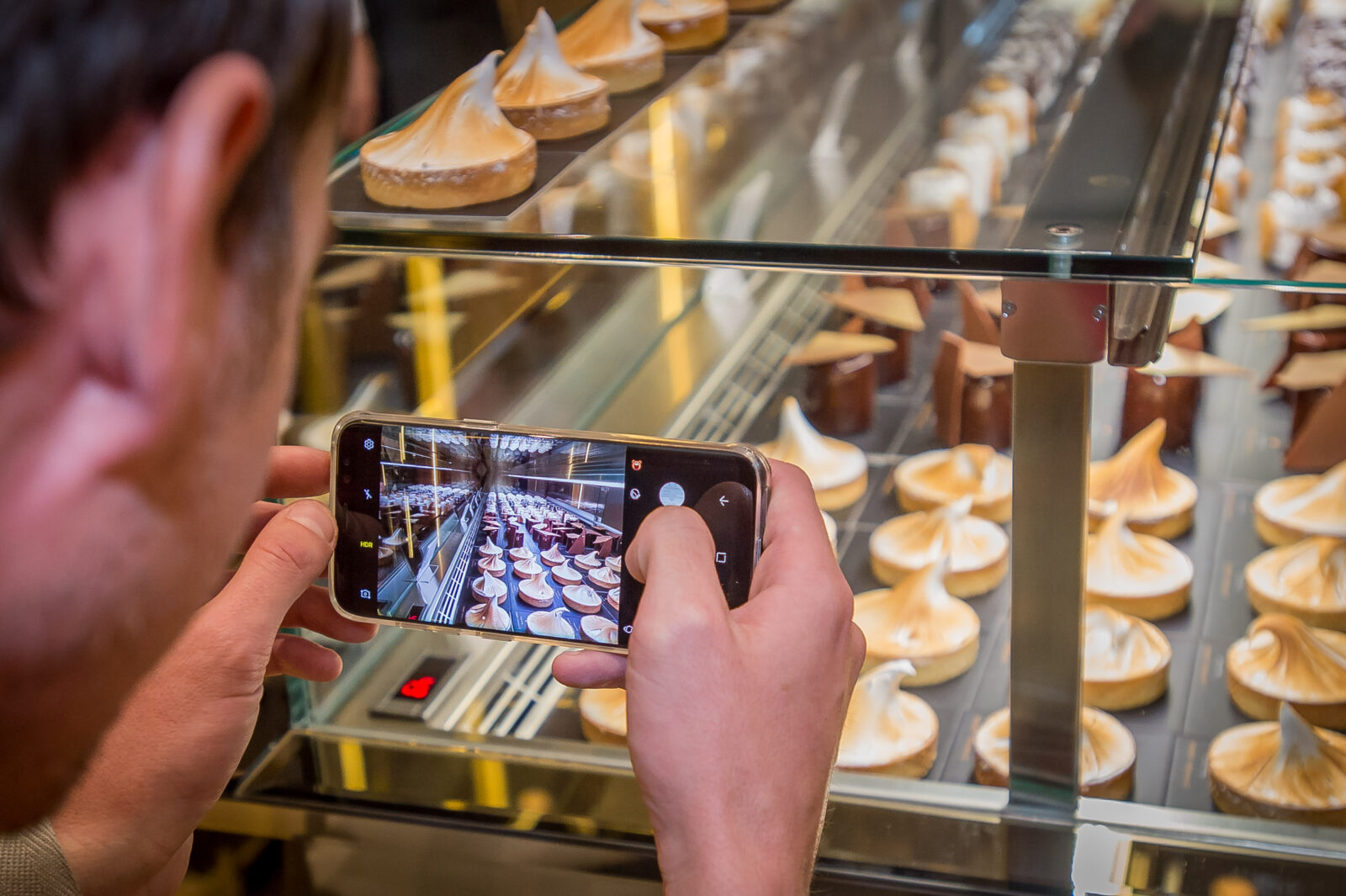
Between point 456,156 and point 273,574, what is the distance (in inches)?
12.3

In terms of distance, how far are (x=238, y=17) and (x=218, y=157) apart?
0.04 m

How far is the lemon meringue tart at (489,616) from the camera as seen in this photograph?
75 centimetres

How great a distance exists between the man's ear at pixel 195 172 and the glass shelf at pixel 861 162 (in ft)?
1.41

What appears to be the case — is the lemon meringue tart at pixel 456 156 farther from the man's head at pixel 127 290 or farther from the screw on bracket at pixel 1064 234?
the man's head at pixel 127 290

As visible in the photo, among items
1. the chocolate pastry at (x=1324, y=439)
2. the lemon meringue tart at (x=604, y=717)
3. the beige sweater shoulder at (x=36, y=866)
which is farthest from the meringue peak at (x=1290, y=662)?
the beige sweater shoulder at (x=36, y=866)

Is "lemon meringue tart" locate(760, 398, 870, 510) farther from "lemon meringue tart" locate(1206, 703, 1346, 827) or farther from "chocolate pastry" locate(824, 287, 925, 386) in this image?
"lemon meringue tart" locate(1206, 703, 1346, 827)

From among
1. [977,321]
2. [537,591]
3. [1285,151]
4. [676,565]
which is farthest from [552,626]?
[1285,151]

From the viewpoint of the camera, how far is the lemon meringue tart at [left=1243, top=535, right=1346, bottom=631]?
1.07 meters

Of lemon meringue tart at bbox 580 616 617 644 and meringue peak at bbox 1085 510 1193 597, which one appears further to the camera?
meringue peak at bbox 1085 510 1193 597

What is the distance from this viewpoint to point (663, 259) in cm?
73

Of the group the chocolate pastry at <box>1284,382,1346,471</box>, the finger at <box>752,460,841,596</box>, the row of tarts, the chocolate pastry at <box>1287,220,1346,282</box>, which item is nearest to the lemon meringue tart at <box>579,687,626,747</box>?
the row of tarts

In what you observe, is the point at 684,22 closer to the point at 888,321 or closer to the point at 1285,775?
the point at 888,321

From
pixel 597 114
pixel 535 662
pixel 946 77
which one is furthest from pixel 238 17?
pixel 946 77

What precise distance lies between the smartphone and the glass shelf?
0.12 m
